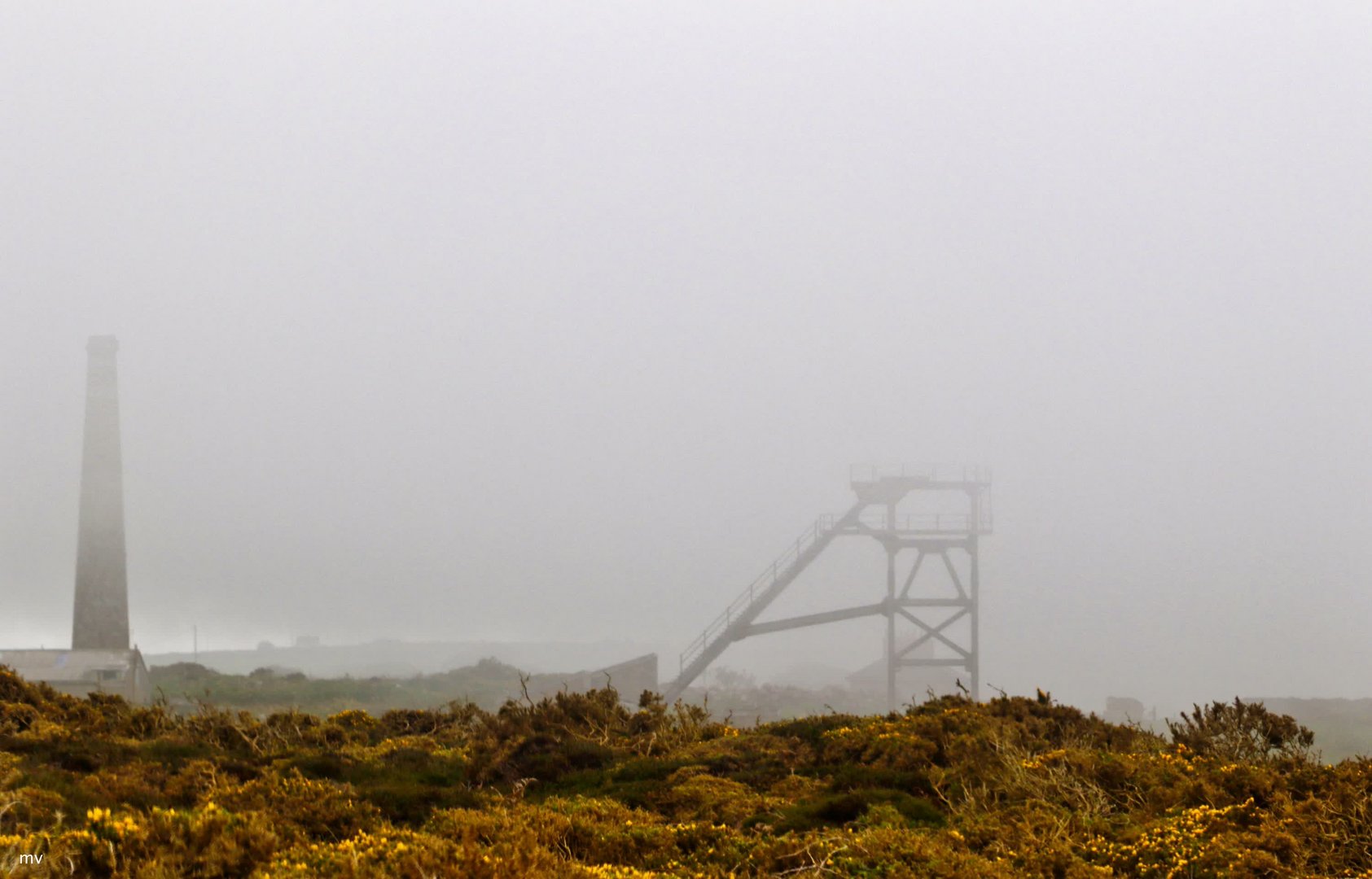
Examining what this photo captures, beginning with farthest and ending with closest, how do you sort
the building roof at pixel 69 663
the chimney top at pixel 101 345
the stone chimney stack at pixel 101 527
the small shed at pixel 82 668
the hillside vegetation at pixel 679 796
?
the chimney top at pixel 101 345 < the stone chimney stack at pixel 101 527 < the building roof at pixel 69 663 < the small shed at pixel 82 668 < the hillside vegetation at pixel 679 796

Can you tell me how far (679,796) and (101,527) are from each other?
3338 cm

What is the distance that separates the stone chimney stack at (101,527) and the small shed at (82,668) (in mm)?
8110

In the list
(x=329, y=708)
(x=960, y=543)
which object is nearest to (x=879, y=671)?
(x=960, y=543)

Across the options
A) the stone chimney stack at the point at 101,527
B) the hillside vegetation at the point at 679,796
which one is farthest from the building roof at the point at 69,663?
the hillside vegetation at the point at 679,796

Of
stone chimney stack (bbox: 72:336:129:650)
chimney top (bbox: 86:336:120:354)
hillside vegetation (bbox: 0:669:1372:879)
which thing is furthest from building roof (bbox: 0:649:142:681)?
chimney top (bbox: 86:336:120:354)

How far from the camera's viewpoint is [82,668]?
27766 millimetres

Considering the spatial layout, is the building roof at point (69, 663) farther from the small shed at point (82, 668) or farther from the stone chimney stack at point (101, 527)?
the stone chimney stack at point (101, 527)

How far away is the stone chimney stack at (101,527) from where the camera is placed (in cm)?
3631

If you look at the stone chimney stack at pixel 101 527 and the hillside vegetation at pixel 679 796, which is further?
the stone chimney stack at pixel 101 527

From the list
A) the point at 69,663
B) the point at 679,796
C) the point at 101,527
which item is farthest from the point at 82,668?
the point at 679,796

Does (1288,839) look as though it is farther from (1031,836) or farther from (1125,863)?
(1031,836)

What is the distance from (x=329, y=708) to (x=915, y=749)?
86.6ft

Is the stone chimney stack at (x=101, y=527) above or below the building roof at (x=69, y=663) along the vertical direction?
above

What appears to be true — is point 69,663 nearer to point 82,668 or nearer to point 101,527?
point 82,668
